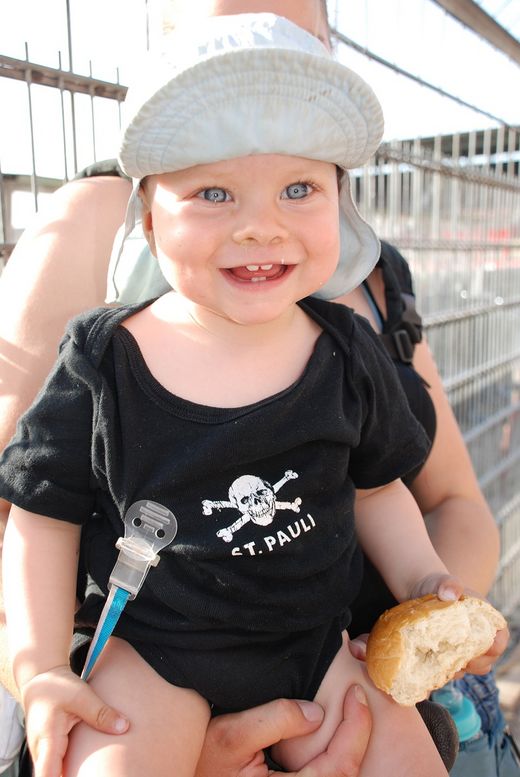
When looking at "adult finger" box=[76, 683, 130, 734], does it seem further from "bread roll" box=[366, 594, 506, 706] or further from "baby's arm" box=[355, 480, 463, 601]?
"baby's arm" box=[355, 480, 463, 601]

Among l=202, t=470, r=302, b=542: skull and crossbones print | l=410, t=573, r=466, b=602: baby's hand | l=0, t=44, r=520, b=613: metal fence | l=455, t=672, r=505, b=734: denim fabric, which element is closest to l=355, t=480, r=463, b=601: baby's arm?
l=410, t=573, r=466, b=602: baby's hand

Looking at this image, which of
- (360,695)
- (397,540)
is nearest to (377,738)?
(360,695)

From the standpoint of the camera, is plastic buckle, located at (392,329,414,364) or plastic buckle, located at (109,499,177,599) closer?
plastic buckle, located at (109,499,177,599)

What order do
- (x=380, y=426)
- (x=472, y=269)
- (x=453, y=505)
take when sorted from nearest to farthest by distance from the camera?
(x=380, y=426) < (x=453, y=505) < (x=472, y=269)

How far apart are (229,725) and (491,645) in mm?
416

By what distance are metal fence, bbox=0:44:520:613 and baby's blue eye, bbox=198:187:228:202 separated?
61.8 inches

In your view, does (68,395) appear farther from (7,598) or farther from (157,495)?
(7,598)

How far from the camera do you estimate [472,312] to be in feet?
12.4

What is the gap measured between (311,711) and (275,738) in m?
0.07

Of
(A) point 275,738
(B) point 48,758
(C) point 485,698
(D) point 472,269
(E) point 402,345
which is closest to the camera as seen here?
(B) point 48,758

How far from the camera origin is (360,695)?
1125mm

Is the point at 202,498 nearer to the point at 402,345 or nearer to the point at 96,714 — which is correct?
the point at 96,714

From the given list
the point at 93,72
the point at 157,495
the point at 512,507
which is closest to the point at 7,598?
the point at 157,495

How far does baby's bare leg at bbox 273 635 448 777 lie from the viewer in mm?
1090
